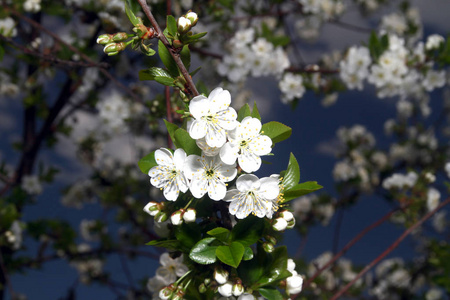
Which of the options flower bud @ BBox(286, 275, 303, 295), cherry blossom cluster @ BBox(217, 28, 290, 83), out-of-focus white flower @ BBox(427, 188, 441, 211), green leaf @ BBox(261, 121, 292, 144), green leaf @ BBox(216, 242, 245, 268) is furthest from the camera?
cherry blossom cluster @ BBox(217, 28, 290, 83)

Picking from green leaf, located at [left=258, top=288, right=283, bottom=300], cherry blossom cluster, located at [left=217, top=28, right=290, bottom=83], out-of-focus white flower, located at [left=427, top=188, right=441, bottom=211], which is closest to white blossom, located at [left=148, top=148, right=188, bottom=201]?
green leaf, located at [left=258, top=288, right=283, bottom=300]

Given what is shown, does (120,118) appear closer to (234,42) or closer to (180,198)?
(234,42)

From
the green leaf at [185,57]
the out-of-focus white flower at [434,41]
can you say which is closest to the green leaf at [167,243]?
the green leaf at [185,57]

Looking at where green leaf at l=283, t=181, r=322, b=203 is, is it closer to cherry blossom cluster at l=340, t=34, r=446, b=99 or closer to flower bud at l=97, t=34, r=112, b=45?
flower bud at l=97, t=34, r=112, b=45

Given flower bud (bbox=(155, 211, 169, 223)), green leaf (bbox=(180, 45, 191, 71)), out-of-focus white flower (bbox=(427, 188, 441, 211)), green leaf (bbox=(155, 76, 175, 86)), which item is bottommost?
out-of-focus white flower (bbox=(427, 188, 441, 211))

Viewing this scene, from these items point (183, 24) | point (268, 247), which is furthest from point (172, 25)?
point (268, 247)

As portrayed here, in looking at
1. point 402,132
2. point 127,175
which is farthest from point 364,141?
point 127,175
